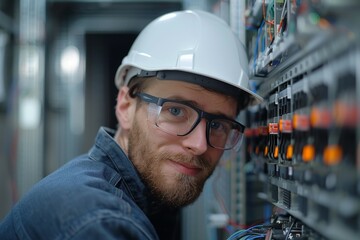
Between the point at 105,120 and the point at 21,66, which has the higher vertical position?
the point at 21,66

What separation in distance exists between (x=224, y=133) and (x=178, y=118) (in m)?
0.20

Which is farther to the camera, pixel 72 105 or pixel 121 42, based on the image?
pixel 121 42

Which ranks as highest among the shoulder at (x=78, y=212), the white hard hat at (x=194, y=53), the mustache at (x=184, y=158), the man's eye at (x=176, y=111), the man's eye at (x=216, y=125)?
the white hard hat at (x=194, y=53)

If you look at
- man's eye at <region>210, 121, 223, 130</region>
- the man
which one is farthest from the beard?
man's eye at <region>210, 121, 223, 130</region>

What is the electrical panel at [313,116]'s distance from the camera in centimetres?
61

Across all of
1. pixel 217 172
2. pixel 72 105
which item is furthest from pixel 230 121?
pixel 72 105

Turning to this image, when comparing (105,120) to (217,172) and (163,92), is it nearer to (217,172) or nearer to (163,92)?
(217,172)

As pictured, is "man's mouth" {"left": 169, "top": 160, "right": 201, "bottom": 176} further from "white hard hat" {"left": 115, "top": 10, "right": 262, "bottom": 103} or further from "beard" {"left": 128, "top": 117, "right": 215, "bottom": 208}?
"white hard hat" {"left": 115, "top": 10, "right": 262, "bottom": 103}

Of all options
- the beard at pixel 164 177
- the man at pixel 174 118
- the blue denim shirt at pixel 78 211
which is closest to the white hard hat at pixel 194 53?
the man at pixel 174 118

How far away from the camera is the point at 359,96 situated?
0.58 metres

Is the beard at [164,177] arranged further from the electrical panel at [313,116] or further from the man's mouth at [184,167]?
the electrical panel at [313,116]

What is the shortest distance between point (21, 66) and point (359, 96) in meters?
2.63

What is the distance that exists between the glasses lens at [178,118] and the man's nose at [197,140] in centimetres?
2

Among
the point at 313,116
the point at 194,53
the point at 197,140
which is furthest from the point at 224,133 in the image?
the point at 313,116
